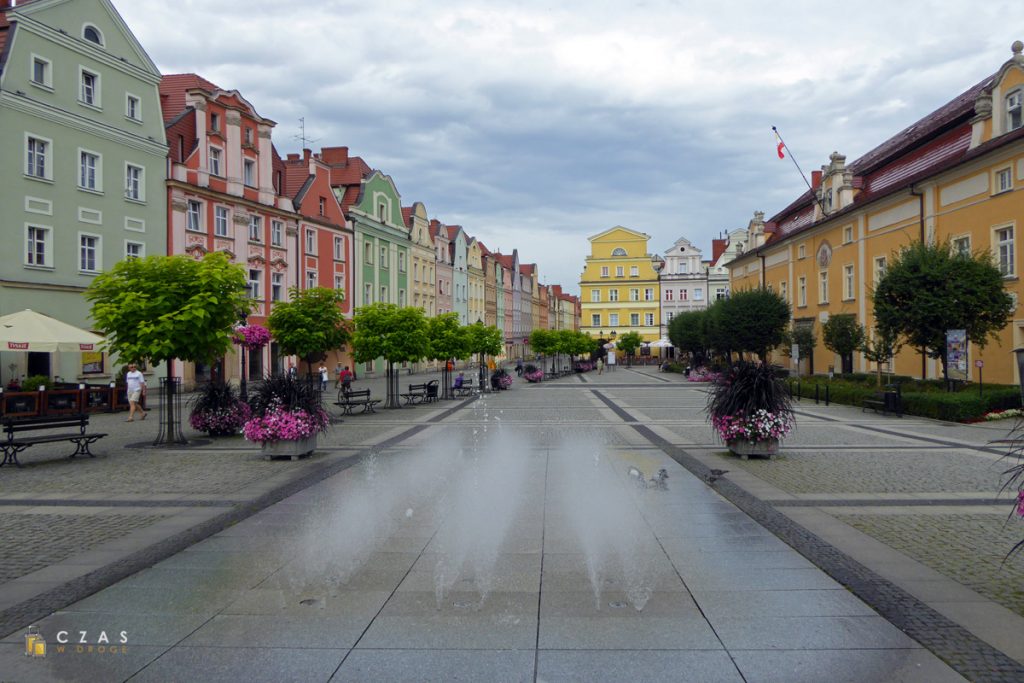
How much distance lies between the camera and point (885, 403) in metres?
23.1

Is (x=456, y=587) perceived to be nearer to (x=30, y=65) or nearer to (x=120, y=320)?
(x=120, y=320)

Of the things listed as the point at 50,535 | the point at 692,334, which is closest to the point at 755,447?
the point at 50,535

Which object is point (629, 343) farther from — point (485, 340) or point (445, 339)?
point (445, 339)

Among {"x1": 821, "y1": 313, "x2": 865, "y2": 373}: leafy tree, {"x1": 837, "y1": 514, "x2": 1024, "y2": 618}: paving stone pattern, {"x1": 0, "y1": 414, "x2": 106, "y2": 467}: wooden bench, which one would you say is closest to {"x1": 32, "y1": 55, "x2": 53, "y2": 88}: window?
{"x1": 0, "y1": 414, "x2": 106, "y2": 467}: wooden bench

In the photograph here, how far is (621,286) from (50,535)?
3359 inches

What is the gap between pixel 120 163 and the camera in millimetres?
31094

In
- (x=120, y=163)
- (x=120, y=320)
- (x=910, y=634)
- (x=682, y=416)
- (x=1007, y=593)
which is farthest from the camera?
A: (x=120, y=163)

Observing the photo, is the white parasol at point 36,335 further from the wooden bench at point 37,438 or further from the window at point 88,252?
the window at point 88,252

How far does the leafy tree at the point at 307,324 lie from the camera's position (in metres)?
23.6

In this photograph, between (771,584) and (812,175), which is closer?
(771,584)

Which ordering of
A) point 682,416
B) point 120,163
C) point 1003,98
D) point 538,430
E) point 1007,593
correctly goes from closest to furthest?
1. point 1007,593
2. point 538,430
3. point 682,416
4. point 1003,98
5. point 120,163

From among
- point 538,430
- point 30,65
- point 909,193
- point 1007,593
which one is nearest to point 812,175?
point 909,193

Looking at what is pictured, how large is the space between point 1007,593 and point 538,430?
1295 centimetres

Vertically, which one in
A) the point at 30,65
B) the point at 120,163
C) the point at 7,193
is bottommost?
the point at 7,193
